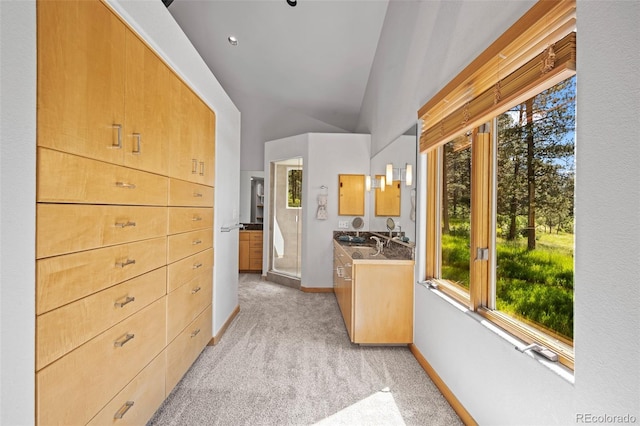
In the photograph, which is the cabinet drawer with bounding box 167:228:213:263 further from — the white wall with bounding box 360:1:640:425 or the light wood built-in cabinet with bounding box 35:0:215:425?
the white wall with bounding box 360:1:640:425

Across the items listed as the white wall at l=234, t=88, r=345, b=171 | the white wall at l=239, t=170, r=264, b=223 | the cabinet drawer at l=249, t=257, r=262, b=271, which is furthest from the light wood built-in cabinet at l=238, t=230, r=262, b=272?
the white wall at l=234, t=88, r=345, b=171

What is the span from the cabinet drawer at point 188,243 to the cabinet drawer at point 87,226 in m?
0.29

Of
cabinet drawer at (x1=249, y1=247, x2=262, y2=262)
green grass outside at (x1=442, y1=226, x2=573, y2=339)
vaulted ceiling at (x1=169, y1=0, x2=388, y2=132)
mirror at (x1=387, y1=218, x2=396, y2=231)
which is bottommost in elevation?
cabinet drawer at (x1=249, y1=247, x2=262, y2=262)

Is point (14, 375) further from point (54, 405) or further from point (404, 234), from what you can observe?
point (404, 234)

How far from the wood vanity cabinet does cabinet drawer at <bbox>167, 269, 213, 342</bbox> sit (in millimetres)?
1270

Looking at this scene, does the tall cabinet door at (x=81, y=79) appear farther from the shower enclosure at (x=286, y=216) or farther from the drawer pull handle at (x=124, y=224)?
the shower enclosure at (x=286, y=216)

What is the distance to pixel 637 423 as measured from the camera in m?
0.85

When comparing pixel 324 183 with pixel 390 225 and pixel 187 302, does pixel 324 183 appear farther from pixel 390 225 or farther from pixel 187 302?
pixel 187 302

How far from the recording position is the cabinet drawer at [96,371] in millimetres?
1081

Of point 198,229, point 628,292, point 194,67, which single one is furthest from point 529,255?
point 194,67

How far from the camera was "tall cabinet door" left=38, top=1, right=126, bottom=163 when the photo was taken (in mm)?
1028

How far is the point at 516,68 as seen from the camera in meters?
1.46

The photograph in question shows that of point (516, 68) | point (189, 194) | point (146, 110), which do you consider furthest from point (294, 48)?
point (516, 68)
